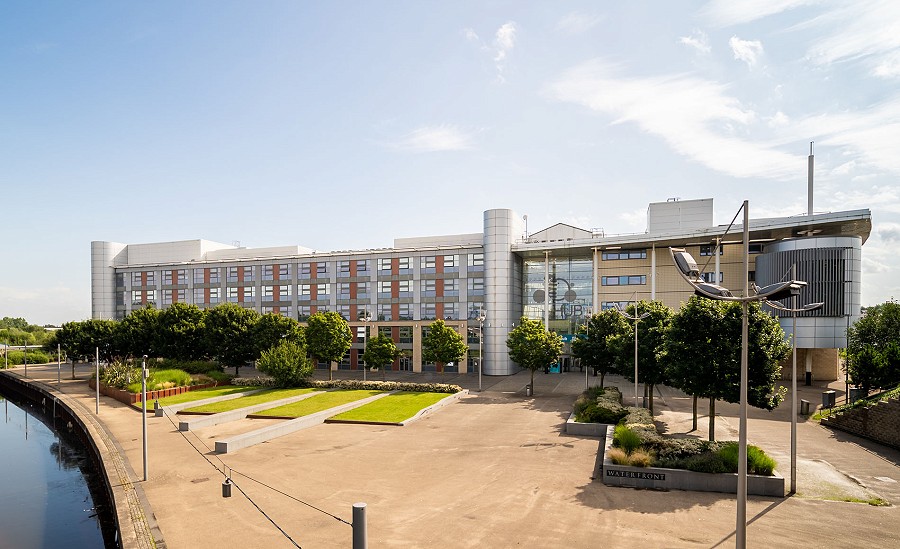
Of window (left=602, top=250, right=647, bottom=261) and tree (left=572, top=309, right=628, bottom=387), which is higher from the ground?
window (left=602, top=250, right=647, bottom=261)

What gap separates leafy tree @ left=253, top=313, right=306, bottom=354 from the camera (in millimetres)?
52469

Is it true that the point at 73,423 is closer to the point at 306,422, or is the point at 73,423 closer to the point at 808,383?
the point at 306,422

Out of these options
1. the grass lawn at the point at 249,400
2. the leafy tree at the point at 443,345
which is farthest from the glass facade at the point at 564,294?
the grass lawn at the point at 249,400

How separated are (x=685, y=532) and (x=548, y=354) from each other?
30024mm

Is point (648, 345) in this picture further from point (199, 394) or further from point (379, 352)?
point (199, 394)

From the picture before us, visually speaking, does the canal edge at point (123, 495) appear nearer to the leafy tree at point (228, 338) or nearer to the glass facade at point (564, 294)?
the leafy tree at point (228, 338)

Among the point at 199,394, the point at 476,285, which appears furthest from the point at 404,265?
the point at 199,394

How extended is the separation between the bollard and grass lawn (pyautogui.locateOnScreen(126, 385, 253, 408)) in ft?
113

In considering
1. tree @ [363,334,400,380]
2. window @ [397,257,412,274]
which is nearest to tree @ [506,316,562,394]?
tree @ [363,334,400,380]

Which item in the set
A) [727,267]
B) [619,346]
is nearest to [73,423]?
[619,346]

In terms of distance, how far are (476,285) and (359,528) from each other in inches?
2178

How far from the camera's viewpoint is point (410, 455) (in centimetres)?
2452

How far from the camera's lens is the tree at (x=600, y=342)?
1617 inches

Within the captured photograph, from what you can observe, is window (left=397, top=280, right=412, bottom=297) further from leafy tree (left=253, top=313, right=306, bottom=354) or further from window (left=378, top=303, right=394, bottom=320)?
leafy tree (left=253, top=313, right=306, bottom=354)
